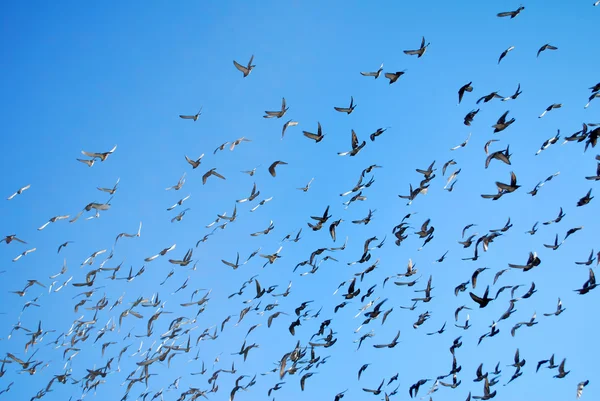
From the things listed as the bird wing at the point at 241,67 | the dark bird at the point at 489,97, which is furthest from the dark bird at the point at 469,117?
the bird wing at the point at 241,67

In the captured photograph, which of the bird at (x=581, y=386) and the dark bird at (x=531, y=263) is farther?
the bird at (x=581, y=386)

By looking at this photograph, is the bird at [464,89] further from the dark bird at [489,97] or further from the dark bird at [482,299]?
the dark bird at [482,299]

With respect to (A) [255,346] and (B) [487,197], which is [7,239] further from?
(B) [487,197]

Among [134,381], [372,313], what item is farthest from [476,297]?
[134,381]

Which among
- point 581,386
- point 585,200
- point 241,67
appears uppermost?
point 241,67

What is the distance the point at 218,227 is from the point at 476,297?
12516mm

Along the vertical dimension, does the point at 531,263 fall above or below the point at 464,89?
below

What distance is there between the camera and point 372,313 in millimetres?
25109

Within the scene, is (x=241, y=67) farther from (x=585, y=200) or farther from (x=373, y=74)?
(x=585, y=200)

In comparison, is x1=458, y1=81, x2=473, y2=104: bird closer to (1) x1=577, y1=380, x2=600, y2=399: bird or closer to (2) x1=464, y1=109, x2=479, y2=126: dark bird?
(2) x1=464, y1=109, x2=479, y2=126: dark bird

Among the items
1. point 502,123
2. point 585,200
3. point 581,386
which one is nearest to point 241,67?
point 502,123

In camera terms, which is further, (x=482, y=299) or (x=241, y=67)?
(x=241, y=67)

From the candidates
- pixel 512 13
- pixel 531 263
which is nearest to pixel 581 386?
pixel 531 263

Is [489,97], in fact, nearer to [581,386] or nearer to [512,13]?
[512,13]
